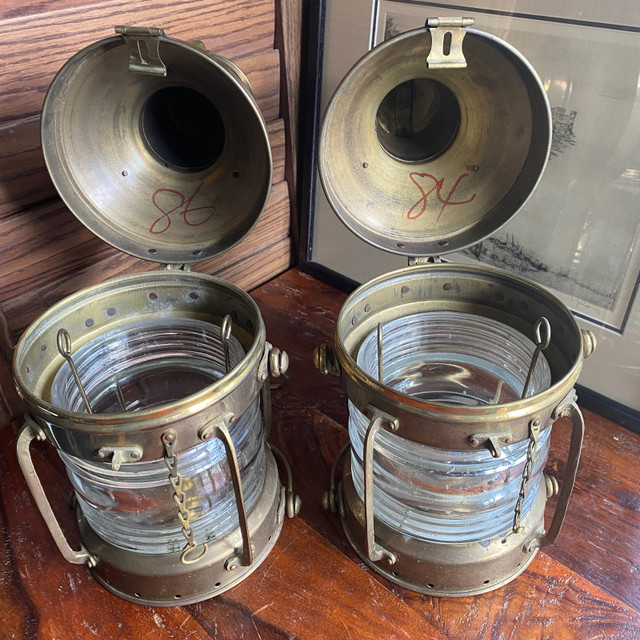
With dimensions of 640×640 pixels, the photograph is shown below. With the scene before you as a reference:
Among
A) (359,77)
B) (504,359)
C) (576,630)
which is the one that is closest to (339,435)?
(504,359)

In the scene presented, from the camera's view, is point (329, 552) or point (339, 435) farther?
point (339, 435)

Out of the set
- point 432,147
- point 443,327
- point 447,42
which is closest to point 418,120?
point 432,147

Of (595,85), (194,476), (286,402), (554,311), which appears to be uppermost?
(595,85)

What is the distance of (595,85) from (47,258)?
0.72 metres

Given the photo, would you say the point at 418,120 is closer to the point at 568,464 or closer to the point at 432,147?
the point at 432,147

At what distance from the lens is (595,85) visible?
0.73 m

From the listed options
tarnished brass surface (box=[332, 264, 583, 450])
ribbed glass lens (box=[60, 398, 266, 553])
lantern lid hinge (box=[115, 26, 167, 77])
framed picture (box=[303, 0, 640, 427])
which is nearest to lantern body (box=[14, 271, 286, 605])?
ribbed glass lens (box=[60, 398, 266, 553])

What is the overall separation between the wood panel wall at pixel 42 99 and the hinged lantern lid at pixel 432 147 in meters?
0.30

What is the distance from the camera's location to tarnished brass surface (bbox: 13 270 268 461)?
1.73ft

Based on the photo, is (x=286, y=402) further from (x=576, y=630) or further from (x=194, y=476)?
(x=576, y=630)

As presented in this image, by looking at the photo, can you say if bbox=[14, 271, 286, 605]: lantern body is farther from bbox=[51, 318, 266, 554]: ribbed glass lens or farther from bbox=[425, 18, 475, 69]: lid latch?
bbox=[425, 18, 475, 69]: lid latch

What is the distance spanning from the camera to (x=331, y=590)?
66cm

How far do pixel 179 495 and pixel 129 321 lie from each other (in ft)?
0.82

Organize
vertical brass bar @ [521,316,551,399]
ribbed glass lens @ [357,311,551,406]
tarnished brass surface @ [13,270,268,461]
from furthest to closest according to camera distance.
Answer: ribbed glass lens @ [357,311,551,406] → vertical brass bar @ [521,316,551,399] → tarnished brass surface @ [13,270,268,461]
